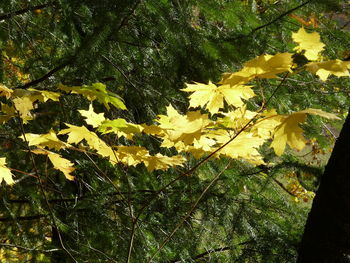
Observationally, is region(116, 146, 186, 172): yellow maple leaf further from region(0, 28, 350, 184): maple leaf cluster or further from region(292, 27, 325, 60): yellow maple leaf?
region(292, 27, 325, 60): yellow maple leaf

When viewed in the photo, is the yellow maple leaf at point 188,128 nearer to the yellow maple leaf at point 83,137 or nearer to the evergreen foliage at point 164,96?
the yellow maple leaf at point 83,137

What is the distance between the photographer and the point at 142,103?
2268 mm

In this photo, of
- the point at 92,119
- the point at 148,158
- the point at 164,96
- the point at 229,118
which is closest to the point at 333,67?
the point at 229,118


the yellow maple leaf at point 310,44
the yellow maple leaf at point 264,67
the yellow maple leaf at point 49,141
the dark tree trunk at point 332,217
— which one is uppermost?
the yellow maple leaf at point 310,44

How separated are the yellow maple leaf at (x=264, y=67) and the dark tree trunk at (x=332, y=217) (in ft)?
0.90

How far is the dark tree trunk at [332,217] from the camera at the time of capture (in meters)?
0.92

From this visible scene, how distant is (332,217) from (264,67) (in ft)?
1.43

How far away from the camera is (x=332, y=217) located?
3.08ft

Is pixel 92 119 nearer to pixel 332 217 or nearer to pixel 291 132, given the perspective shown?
pixel 291 132

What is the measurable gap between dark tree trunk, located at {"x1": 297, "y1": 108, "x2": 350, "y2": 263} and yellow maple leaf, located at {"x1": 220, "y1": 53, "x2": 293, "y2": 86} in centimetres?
27

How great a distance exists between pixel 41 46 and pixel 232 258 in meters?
1.80

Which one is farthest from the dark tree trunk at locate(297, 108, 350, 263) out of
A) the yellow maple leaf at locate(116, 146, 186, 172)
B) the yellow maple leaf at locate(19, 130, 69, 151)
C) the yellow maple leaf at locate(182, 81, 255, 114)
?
the yellow maple leaf at locate(19, 130, 69, 151)

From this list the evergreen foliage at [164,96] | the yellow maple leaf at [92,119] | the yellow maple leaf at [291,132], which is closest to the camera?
the yellow maple leaf at [291,132]

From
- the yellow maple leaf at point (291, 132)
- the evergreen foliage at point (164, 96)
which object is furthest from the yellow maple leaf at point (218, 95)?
the evergreen foliage at point (164, 96)
